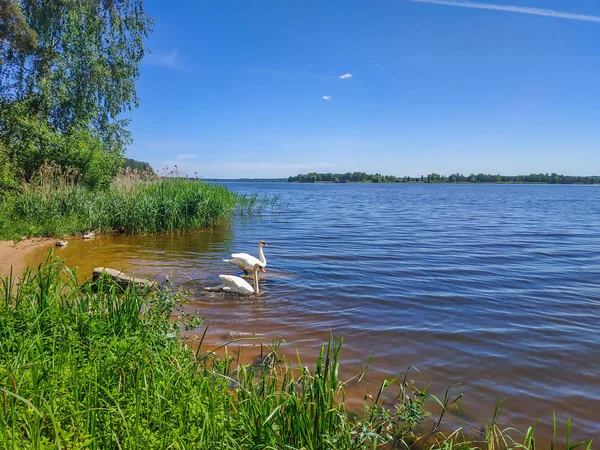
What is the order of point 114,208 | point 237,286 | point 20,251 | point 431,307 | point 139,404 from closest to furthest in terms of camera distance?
point 139,404 → point 431,307 → point 237,286 → point 20,251 → point 114,208

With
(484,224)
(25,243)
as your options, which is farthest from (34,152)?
(484,224)

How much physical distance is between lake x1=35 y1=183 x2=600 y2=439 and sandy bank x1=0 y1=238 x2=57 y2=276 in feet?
2.37

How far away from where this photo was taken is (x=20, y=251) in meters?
10.5

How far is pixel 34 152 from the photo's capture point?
1617 cm

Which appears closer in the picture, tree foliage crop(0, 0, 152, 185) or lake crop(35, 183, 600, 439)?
lake crop(35, 183, 600, 439)

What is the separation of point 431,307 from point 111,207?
1201 centimetres

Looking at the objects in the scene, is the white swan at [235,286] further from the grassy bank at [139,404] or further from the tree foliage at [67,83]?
the tree foliage at [67,83]

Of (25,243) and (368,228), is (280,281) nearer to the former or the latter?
(25,243)

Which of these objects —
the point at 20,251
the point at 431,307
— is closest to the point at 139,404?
the point at 431,307

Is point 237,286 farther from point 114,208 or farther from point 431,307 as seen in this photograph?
point 114,208

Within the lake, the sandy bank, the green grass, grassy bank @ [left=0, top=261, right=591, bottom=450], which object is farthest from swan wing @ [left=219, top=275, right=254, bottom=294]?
the green grass

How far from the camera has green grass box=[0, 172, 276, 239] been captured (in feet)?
42.4

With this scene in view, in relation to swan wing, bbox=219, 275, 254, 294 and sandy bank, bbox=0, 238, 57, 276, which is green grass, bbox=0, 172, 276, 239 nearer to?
sandy bank, bbox=0, 238, 57, 276

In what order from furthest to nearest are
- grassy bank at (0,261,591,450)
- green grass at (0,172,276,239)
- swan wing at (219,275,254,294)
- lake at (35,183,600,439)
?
1. green grass at (0,172,276,239)
2. swan wing at (219,275,254,294)
3. lake at (35,183,600,439)
4. grassy bank at (0,261,591,450)
